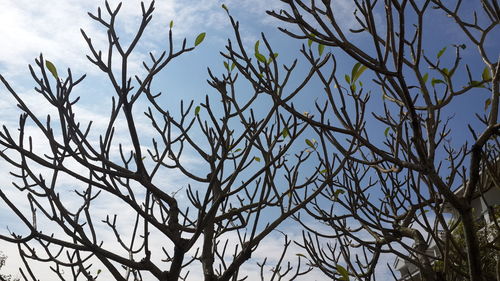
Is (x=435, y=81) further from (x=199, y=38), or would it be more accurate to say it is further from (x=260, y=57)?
(x=199, y=38)

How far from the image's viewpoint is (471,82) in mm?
1956

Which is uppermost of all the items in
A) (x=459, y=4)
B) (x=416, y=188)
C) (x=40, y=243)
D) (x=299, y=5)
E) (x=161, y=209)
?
(x=459, y=4)

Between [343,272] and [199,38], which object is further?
[199,38]

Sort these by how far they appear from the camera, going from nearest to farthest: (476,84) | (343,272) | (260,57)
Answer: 1. (343,272)
2. (476,84)
3. (260,57)

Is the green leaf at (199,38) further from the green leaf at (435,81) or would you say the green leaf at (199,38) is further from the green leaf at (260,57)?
the green leaf at (435,81)

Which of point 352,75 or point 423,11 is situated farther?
point 352,75

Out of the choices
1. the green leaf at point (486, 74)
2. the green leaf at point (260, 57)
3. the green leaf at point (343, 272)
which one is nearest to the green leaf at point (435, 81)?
the green leaf at point (486, 74)

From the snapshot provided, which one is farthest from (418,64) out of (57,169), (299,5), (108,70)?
(57,169)

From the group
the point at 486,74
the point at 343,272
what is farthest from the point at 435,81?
the point at 343,272

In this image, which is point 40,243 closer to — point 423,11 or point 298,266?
point 298,266

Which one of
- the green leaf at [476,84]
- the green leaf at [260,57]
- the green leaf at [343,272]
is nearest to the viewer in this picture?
the green leaf at [343,272]

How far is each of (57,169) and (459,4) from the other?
1.86 m

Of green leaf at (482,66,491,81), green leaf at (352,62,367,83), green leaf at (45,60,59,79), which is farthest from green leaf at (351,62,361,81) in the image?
green leaf at (45,60,59,79)

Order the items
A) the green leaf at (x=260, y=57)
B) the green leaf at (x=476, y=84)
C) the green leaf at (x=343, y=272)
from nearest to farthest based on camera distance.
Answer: the green leaf at (x=343, y=272), the green leaf at (x=476, y=84), the green leaf at (x=260, y=57)
